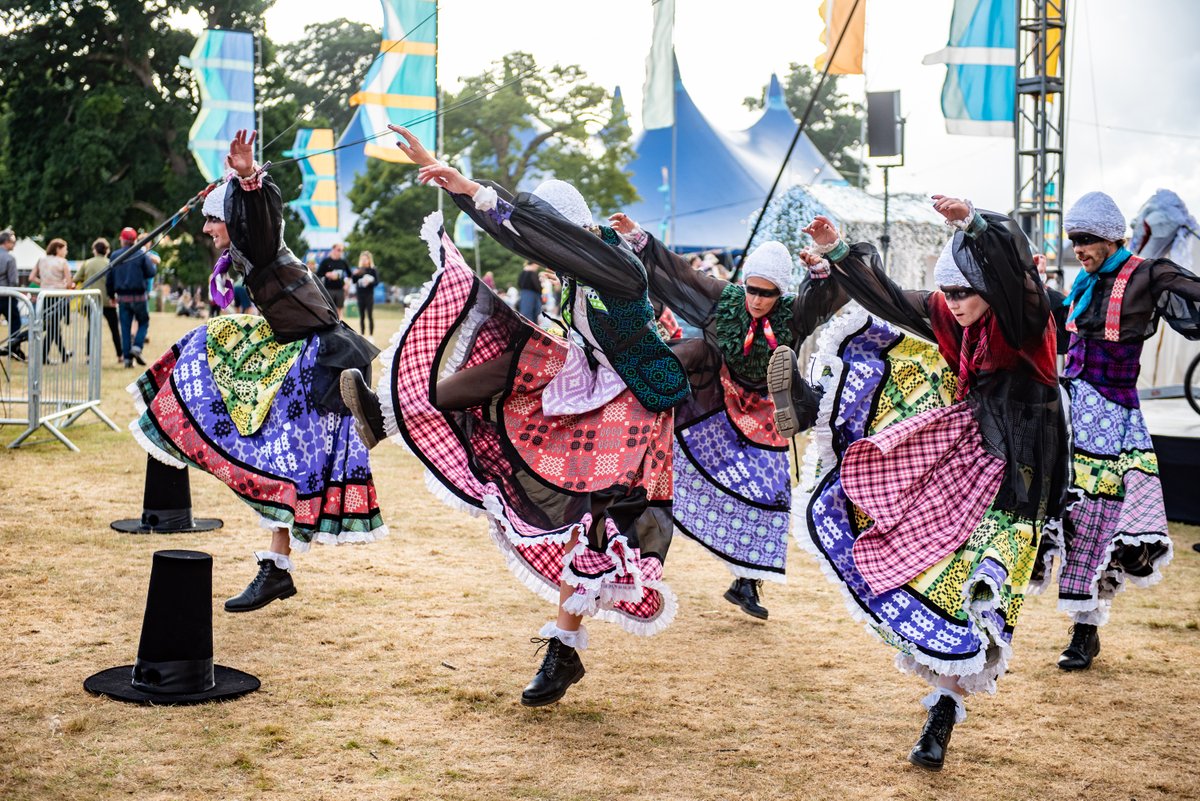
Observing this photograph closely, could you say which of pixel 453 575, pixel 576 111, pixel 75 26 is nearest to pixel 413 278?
pixel 576 111

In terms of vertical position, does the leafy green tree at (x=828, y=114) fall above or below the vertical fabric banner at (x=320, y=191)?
above

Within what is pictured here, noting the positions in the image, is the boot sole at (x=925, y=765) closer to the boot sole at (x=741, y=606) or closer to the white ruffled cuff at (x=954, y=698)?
the white ruffled cuff at (x=954, y=698)

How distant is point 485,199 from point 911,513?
1677 mm

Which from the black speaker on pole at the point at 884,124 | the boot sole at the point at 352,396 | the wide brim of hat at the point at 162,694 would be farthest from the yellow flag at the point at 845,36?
the wide brim of hat at the point at 162,694

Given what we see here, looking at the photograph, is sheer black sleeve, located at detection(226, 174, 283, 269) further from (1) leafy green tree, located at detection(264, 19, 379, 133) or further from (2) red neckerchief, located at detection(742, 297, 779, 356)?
(1) leafy green tree, located at detection(264, 19, 379, 133)

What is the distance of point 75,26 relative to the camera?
109 ft

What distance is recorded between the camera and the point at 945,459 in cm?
394

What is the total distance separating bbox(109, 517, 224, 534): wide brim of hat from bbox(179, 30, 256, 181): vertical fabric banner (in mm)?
10516

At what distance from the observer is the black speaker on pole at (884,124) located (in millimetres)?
13375

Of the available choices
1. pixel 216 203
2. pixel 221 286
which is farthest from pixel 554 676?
pixel 221 286

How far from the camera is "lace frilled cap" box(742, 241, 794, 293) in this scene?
5.40m

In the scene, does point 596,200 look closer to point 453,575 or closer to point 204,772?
point 453,575

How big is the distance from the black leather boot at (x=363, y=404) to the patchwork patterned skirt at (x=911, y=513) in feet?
5.01

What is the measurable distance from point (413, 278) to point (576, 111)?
7417mm
